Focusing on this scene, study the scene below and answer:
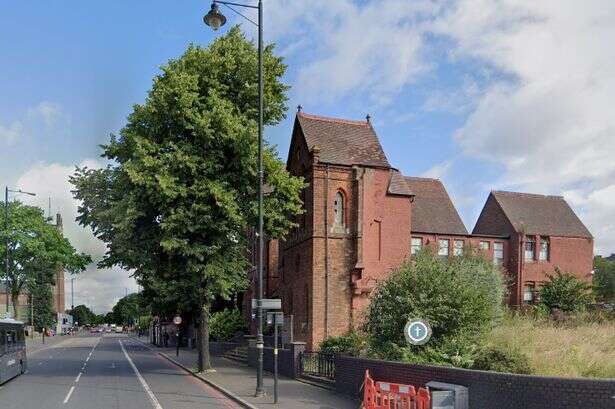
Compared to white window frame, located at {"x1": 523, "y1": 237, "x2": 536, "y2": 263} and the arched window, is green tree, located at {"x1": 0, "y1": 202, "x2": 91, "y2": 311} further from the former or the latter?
white window frame, located at {"x1": 523, "y1": 237, "x2": 536, "y2": 263}

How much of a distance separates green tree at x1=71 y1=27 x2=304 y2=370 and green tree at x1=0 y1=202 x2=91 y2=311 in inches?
1373

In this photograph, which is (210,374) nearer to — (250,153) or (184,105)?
(250,153)

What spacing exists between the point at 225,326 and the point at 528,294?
23.8m

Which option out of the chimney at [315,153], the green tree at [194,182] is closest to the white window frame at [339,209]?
the chimney at [315,153]

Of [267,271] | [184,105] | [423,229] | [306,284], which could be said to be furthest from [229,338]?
[184,105]

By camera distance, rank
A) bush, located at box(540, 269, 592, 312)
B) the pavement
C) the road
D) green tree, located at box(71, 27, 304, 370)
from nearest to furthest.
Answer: the pavement → the road → green tree, located at box(71, 27, 304, 370) → bush, located at box(540, 269, 592, 312)

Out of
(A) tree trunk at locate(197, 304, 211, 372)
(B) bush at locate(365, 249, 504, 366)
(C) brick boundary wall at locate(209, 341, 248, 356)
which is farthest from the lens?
(C) brick boundary wall at locate(209, 341, 248, 356)

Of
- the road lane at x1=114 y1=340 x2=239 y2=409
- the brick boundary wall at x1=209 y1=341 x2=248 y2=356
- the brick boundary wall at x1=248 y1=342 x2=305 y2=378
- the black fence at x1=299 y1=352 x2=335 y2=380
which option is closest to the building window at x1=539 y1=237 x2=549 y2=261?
the brick boundary wall at x1=209 y1=341 x2=248 y2=356

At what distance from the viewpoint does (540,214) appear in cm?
5447

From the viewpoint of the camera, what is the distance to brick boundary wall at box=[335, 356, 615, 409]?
10.6 meters

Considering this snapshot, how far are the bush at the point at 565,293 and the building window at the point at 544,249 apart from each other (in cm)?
423

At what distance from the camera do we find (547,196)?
187 ft

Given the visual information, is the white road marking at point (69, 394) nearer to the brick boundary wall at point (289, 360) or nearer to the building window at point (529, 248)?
the brick boundary wall at point (289, 360)

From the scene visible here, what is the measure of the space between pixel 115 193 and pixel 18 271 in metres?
44.4
